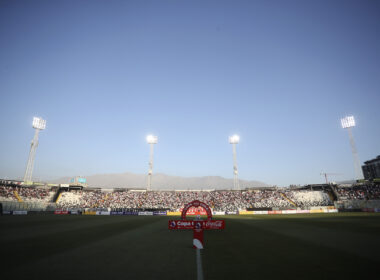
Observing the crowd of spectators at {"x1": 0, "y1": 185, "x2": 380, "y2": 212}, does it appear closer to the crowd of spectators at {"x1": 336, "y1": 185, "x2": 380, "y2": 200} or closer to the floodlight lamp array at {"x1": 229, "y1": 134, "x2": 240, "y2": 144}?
the crowd of spectators at {"x1": 336, "y1": 185, "x2": 380, "y2": 200}

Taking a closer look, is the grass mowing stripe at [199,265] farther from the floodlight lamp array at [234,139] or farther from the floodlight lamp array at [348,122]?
the floodlight lamp array at [348,122]

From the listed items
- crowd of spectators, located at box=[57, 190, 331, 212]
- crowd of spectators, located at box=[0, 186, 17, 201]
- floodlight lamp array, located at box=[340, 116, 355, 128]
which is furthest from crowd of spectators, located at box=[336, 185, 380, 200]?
crowd of spectators, located at box=[0, 186, 17, 201]

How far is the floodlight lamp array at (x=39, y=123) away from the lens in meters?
60.7

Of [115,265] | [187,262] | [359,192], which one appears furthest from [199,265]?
[359,192]

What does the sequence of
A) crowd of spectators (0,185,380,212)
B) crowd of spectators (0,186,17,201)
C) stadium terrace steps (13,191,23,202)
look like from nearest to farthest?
crowd of spectators (0,186,17,201) < stadium terrace steps (13,191,23,202) < crowd of spectators (0,185,380,212)

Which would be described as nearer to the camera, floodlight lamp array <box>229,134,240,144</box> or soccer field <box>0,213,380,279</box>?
soccer field <box>0,213,380,279</box>

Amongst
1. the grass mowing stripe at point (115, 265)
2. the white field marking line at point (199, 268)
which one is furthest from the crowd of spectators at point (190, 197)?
the white field marking line at point (199, 268)

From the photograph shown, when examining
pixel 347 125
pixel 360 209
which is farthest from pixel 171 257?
pixel 347 125

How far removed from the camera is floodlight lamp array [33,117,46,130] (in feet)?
199

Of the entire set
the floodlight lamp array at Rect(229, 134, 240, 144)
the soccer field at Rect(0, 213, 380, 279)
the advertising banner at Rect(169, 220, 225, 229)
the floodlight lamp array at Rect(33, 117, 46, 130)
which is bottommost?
the soccer field at Rect(0, 213, 380, 279)

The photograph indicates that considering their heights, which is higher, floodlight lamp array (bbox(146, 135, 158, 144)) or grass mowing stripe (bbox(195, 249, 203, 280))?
floodlight lamp array (bbox(146, 135, 158, 144))

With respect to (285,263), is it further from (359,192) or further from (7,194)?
(359,192)

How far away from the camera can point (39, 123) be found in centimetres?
6172

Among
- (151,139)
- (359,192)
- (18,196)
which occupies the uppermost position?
(151,139)
